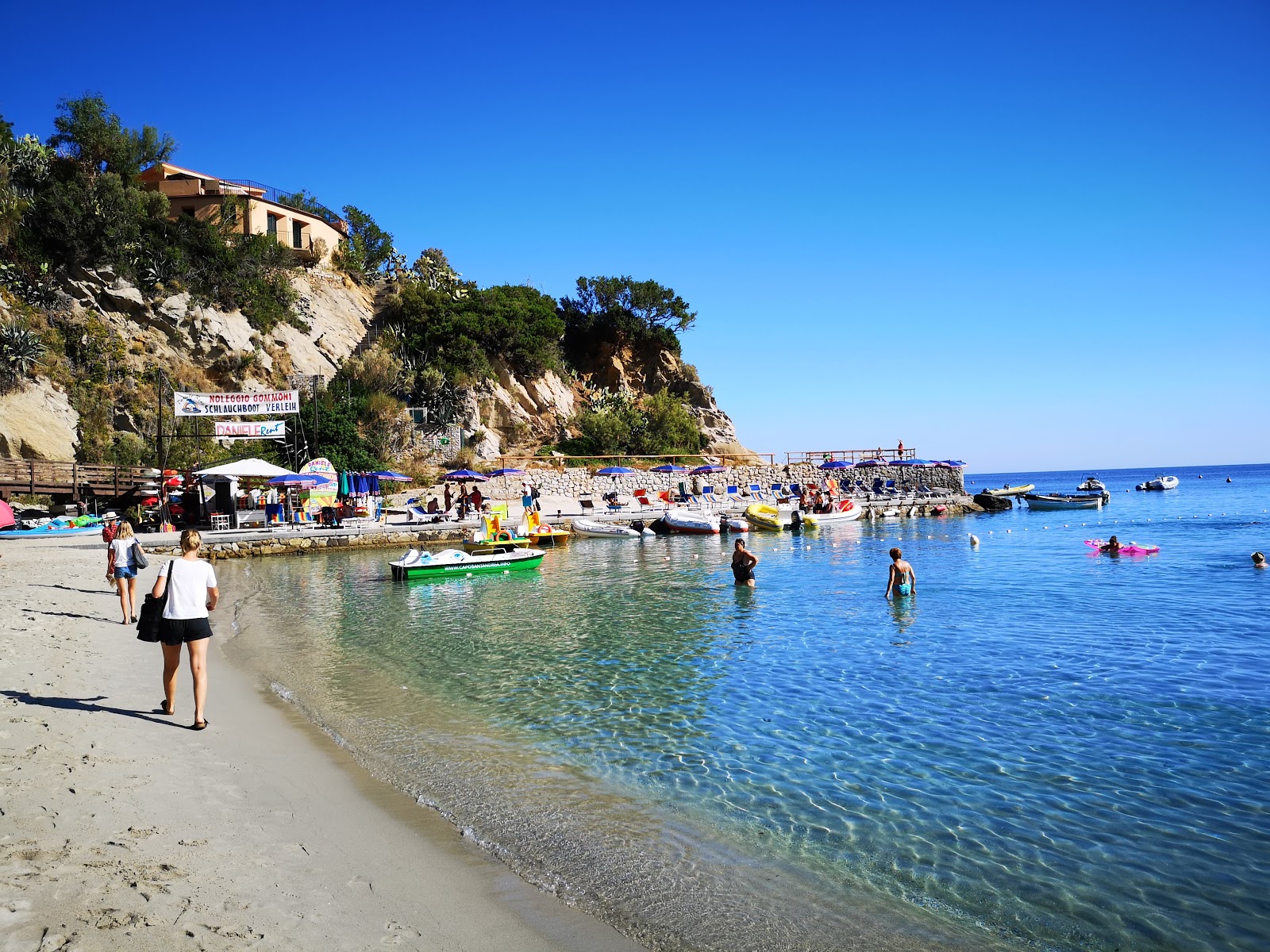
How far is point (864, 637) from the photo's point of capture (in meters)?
14.4

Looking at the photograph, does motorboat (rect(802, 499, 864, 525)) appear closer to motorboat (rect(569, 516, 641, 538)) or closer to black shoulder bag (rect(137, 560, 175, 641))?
motorboat (rect(569, 516, 641, 538))

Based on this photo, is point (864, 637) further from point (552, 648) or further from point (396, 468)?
point (396, 468)

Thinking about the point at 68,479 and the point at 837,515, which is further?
the point at 837,515

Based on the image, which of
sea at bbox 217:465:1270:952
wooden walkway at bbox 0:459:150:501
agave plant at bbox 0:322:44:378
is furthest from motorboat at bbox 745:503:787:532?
agave plant at bbox 0:322:44:378

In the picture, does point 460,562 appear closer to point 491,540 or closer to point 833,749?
point 491,540

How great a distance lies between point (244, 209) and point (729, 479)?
3592cm

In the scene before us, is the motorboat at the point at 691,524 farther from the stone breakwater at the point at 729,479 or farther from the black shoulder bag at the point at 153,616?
the black shoulder bag at the point at 153,616

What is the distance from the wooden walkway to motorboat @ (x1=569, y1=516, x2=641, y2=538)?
18.5m

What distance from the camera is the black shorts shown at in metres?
7.56

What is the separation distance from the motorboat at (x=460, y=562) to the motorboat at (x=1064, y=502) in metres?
47.7

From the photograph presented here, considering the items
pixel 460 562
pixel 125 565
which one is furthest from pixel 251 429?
pixel 125 565

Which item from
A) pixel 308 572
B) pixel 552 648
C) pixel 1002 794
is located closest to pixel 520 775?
pixel 1002 794

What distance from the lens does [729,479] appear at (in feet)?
188

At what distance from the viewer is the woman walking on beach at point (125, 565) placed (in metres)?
13.7
